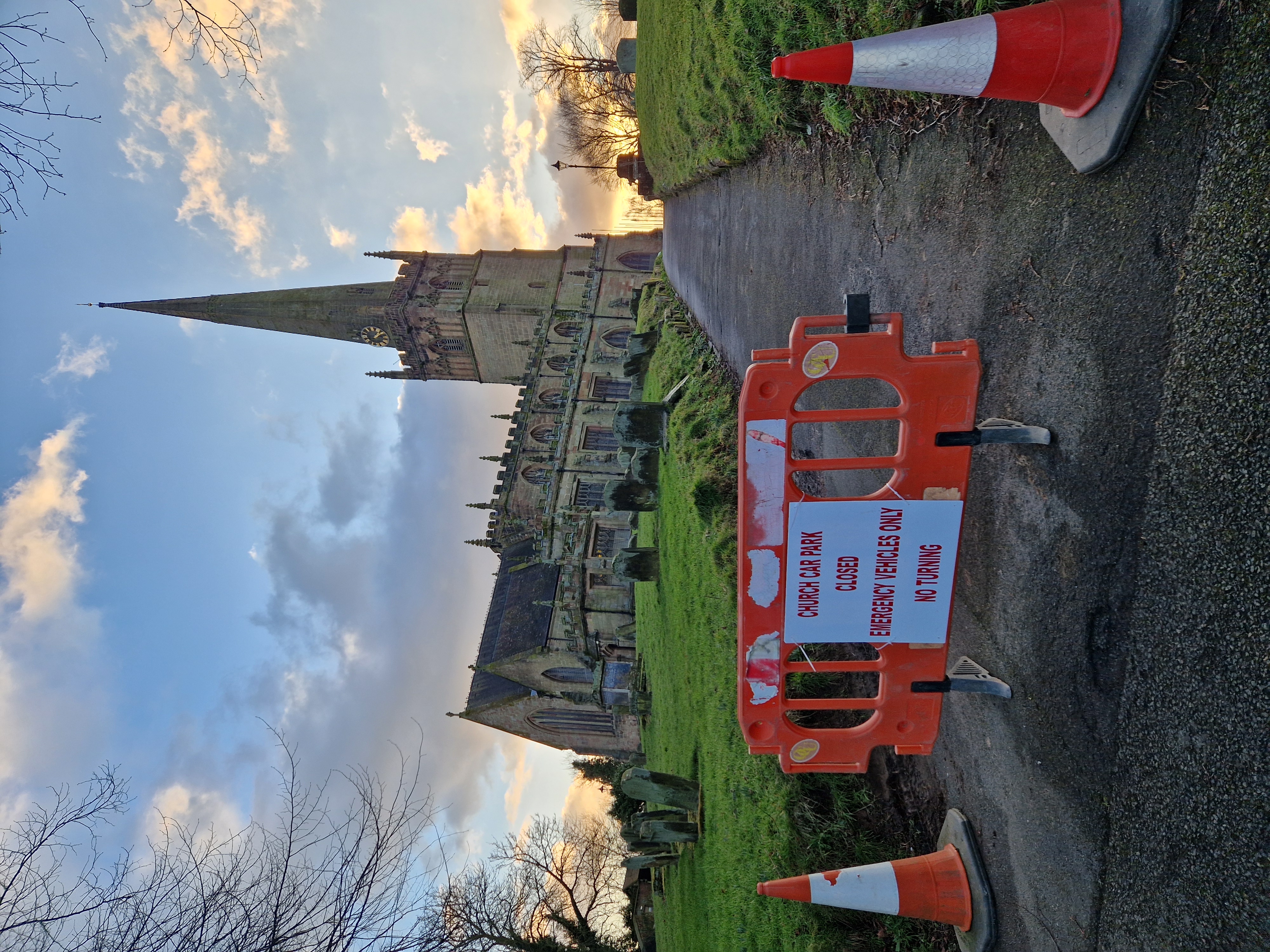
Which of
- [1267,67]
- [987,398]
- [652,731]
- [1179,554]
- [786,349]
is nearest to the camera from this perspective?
[1267,67]

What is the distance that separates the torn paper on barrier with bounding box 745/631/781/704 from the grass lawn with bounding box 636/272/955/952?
1996 mm

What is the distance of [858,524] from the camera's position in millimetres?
3475

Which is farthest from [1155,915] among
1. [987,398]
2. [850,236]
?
[850,236]

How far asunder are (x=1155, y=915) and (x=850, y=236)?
466 cm

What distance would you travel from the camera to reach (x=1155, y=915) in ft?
9.31

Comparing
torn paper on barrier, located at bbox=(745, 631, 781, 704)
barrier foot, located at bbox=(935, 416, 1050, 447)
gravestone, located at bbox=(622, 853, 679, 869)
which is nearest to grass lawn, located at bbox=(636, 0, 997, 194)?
barrier foot, located at bbox=(935, 416, 1050, 447)

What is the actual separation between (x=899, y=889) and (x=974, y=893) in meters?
0.41

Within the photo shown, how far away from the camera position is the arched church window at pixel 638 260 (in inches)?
1300

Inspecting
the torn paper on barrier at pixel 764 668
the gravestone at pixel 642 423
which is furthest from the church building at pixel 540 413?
the torn paper on barrier at pixel 764 668

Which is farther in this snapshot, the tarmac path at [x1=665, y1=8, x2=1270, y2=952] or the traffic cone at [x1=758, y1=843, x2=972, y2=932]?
the traffic cone at [x1=758, y1=843, x2=972, y2=932]

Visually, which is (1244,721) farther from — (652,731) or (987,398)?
(652,731)

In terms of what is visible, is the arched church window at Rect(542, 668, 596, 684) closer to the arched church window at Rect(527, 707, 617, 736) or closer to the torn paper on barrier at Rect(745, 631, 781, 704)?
the arched church window at Rect(527, 707, 617, 736)

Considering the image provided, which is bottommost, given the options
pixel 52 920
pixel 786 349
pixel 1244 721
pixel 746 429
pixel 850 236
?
pixel 52 920

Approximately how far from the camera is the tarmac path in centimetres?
238
